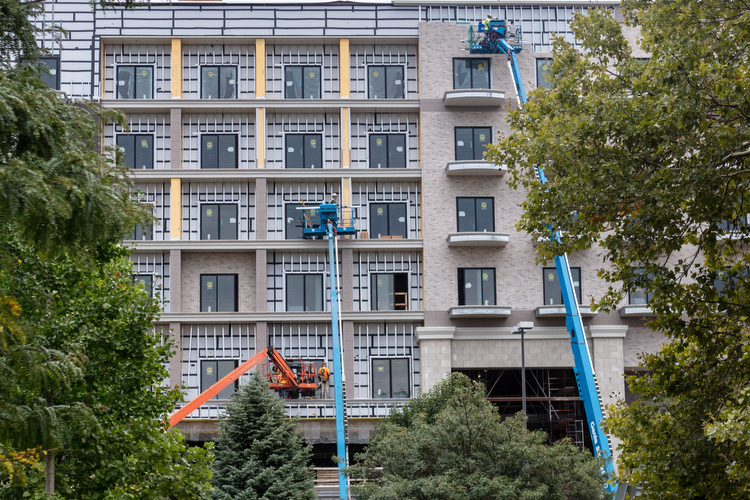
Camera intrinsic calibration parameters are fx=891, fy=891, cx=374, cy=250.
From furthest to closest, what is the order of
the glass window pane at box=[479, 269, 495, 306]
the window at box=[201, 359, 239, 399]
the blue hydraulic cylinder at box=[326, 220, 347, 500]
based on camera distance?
the glass window pane at box=[479, 269, 495, 306]
the window at box=[201, 359, 239, 399]
the blue hydraulic cylinder at box=[326, 220, 347, 500]

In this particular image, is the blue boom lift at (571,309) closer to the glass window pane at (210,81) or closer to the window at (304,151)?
the window at (304,151)

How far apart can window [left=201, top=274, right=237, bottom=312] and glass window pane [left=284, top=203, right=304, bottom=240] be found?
4129 millimetres

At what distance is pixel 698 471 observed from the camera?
1620cm

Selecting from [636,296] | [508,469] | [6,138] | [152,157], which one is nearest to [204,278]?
[152,157]

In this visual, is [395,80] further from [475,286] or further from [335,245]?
[475,286]

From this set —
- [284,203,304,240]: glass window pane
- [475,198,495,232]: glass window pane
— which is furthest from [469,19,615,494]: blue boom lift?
[284,203,304,240]: glass window pane

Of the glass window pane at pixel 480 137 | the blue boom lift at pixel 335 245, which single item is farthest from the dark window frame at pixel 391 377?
the glass window pane at pixel 480 137

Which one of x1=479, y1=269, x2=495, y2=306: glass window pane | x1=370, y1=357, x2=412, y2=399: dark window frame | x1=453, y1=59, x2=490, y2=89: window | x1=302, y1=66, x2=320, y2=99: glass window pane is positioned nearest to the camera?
x1=370, y1=357, x2=412, y2=399: dark window frame

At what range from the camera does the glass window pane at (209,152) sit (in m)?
52.3

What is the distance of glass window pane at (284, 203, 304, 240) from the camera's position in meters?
51.6

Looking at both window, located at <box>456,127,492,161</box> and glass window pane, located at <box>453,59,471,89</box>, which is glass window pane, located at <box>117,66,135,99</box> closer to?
glass window pane, located at <box>453,59,471,89</box>

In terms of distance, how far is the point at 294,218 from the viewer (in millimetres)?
51812

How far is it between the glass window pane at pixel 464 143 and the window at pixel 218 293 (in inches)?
588

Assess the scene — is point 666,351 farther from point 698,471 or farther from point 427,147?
point 427,147
